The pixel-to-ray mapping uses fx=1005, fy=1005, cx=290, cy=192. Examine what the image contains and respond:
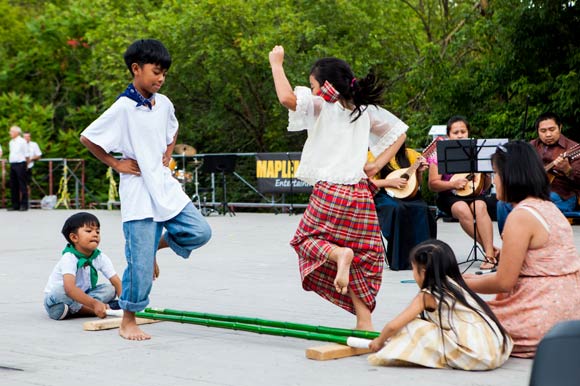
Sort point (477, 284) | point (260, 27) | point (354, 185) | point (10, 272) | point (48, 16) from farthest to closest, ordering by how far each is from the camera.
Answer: point (48, 16) → point (260, 27) → point (10, 272) → point (354, 185) → point (477, 284)

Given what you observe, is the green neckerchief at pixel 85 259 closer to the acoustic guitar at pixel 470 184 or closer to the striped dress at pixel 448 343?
the striped dress at pixel 448 343

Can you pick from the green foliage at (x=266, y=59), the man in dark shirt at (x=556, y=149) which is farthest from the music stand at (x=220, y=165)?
the man in dark shirt at (x=556, y=149)

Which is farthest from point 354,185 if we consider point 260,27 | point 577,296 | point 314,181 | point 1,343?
point 260,27

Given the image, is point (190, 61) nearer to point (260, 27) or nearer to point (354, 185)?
point (260, 27)

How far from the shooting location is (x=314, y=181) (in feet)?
20.3

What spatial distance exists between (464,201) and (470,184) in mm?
283

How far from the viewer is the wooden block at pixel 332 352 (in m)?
5.64

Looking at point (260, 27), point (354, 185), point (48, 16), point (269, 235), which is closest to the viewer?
point (354, 185)

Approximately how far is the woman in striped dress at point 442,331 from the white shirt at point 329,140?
890 millimetres

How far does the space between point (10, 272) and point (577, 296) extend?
677cm

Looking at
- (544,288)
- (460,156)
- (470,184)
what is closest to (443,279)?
(544,288)

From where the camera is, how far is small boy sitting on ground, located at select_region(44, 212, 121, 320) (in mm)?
7254

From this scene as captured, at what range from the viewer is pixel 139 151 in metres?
6.39

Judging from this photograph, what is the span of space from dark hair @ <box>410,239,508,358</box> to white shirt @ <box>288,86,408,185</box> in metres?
0.81
